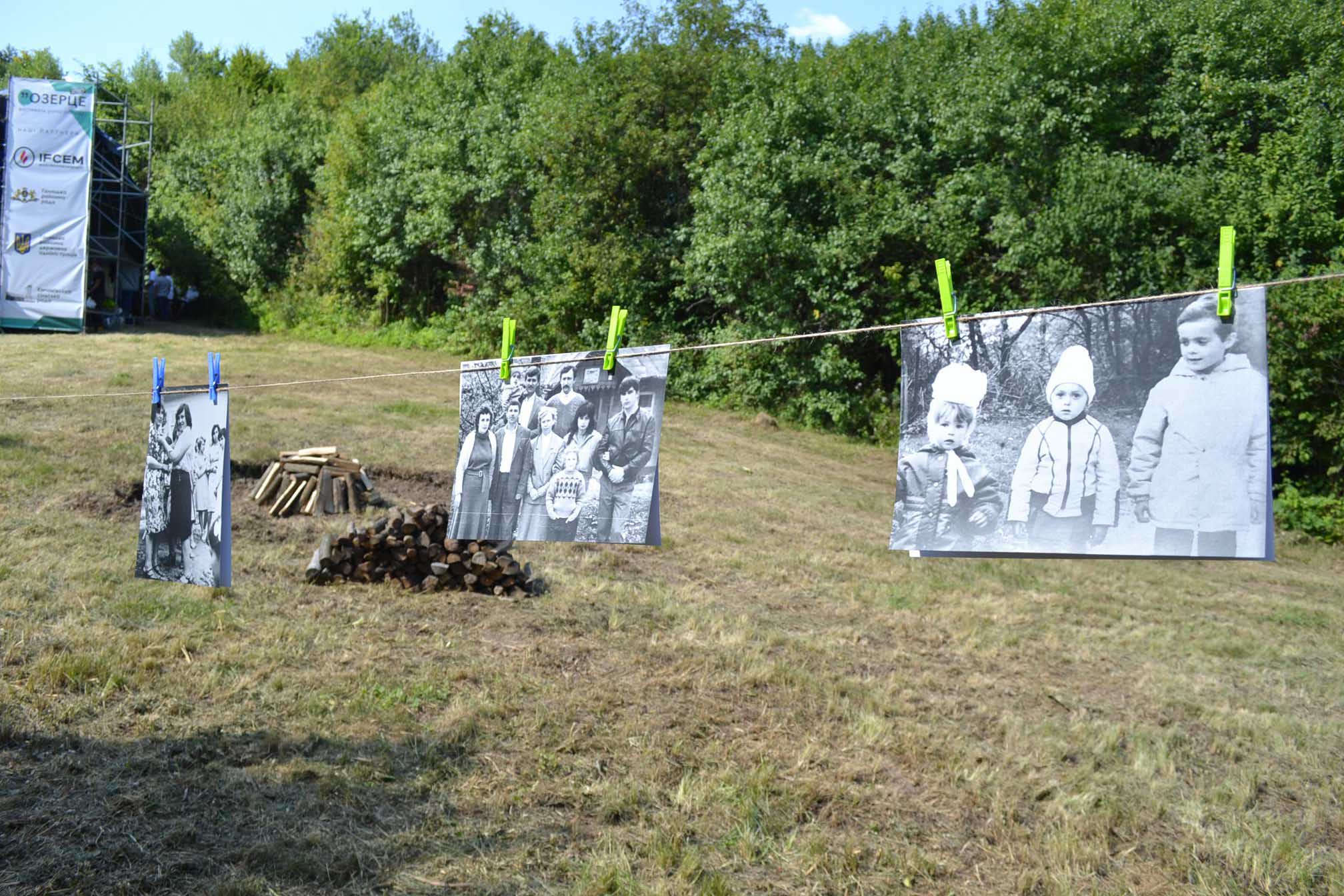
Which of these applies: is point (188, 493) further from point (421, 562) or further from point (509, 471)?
point (421, 562)

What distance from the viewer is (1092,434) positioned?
3199 millimetres

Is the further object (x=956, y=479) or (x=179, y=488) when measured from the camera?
(x=179, y=488)

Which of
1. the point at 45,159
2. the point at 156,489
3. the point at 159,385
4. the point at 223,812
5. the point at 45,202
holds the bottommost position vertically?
the point at 223,812

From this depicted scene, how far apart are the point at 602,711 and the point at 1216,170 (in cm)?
1338

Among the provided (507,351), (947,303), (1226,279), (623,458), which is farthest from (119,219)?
(1226,279)

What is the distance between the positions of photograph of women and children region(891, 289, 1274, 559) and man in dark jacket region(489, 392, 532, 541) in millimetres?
1760

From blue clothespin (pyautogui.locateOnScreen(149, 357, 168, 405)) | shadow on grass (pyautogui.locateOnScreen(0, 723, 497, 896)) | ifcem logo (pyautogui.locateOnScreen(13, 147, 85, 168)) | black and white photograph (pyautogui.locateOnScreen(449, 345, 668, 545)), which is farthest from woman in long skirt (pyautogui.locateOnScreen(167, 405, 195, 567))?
ifcem logo (pyautogui.locateOnScreen(13, 147, 85, 168))

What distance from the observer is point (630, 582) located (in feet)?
26.1

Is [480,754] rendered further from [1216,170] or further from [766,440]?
[1216,170]

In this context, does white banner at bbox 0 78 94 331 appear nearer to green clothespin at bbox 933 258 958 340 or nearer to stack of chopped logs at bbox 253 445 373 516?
stack of chopped logs at bbox 253 445 373 516

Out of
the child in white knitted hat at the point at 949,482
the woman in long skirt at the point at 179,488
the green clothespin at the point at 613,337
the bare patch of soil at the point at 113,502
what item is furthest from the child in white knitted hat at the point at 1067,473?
the bare patch of soil at the point at 113,502

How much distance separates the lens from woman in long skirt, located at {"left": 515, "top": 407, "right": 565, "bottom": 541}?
4383 millimetres

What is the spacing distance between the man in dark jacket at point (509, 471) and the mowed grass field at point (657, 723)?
1.20m

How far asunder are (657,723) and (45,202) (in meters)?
23.8
